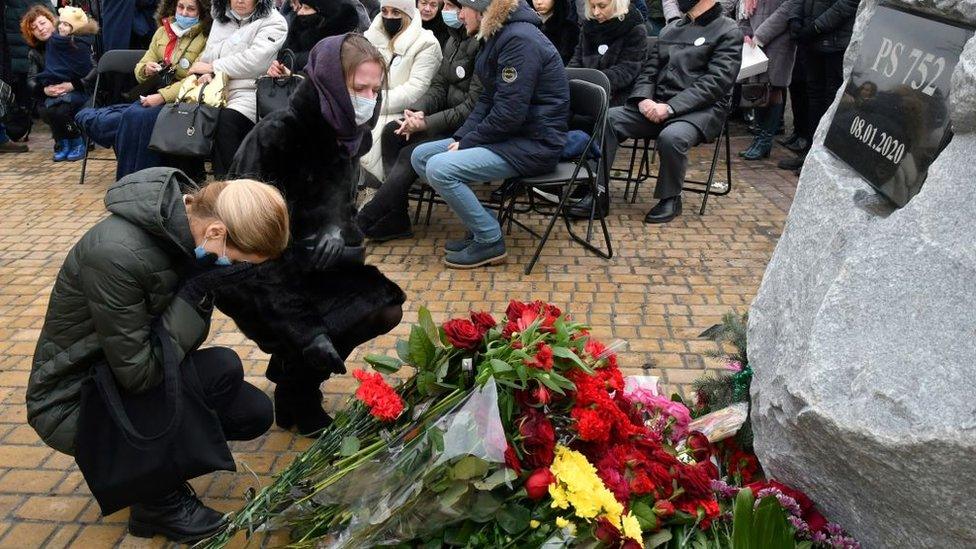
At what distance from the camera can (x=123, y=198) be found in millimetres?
Result: 2711

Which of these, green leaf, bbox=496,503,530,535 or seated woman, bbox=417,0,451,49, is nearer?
green leaf, bbox=496,503,530,535

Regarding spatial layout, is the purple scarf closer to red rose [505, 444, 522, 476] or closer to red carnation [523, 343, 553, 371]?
red carnation [523, 343, 553, 371]

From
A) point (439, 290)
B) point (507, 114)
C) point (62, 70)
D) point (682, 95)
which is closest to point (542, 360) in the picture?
point (439, 290)

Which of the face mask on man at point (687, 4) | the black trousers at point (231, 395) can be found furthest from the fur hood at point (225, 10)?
the black trousers at point (231, 395)

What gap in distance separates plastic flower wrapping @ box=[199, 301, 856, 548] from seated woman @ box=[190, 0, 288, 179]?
4404 mm

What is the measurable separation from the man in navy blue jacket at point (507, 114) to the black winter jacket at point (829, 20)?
3.19 meters

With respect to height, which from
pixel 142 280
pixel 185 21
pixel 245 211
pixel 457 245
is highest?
pixel 245 211

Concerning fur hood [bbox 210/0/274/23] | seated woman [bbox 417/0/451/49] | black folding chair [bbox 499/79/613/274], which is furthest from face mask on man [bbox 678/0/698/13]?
fur hood [bbox 210/0/274/23]

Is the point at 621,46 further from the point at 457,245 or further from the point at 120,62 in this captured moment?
the point at 120,62

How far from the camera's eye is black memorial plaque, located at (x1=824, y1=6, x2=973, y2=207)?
224 cm

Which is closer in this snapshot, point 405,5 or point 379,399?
point 379,399

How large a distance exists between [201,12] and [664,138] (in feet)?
12.5

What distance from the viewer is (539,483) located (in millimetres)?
2443

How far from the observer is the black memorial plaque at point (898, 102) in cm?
224
